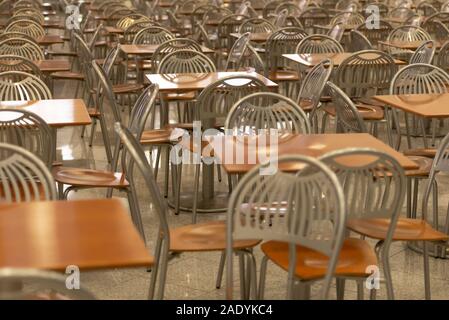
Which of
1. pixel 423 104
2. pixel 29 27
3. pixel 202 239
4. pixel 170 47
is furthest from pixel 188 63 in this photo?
pixel 202 239

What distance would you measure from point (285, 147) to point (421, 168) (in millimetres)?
1112

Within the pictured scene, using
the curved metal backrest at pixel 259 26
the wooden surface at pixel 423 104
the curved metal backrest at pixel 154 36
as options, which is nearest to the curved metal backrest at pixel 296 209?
the wooden surface at pixel 423 104

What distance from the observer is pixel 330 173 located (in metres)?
2.72

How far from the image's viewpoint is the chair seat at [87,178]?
13.8 feet

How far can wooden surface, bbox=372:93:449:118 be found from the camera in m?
4.53

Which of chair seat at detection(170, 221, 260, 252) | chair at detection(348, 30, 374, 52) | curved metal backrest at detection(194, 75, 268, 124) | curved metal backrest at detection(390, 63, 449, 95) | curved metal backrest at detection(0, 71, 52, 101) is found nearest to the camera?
chair seat at detection(170, 221, 260, 252)

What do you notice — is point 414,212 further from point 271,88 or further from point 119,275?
point 119,275

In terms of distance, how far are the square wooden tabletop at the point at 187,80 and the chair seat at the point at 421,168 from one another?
1059 millimetres

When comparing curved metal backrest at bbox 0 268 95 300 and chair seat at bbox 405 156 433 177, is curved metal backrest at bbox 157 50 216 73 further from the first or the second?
curved metal backrest at bbox 0 268 95 300

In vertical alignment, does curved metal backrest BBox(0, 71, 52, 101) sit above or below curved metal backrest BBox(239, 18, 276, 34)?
above

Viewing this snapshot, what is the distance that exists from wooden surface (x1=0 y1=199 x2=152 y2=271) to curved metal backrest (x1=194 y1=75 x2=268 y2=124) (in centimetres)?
210

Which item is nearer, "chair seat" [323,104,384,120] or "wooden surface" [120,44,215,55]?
"chair seat" [323,104,384,120]

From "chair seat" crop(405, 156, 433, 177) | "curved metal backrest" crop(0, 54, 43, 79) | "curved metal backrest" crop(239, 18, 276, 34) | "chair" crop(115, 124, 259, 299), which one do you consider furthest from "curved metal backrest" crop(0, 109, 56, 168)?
"curved metal backrest" crop(239, 18, 276, 34)
